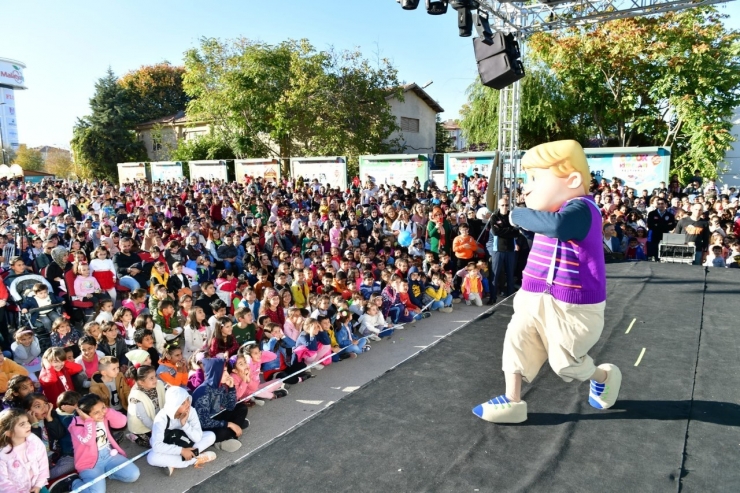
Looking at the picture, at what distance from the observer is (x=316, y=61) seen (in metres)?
20.6

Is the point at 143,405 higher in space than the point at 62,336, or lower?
lower

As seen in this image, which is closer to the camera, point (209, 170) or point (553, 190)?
point (553, 190)

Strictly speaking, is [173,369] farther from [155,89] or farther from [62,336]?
[155,89]

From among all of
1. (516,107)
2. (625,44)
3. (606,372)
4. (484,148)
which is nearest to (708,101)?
(625,44)

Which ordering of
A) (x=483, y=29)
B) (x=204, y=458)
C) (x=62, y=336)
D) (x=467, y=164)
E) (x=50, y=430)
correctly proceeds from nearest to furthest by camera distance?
(x=50, y=430), (x=204, y=458), (x=62, y=336), (x=483, y=29), (x=467, y=164)

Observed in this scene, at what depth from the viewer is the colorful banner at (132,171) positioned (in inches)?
905

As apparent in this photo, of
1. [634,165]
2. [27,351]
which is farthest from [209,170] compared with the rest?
[27,351]

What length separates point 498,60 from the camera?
5945mm

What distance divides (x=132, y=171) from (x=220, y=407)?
22695mm

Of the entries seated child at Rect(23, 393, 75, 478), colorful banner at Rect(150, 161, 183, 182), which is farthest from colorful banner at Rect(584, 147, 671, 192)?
colorful banner at Rect(150, 161, 183, 182)

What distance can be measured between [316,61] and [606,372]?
19.9m

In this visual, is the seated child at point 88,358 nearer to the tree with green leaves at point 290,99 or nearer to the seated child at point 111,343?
the seated child at point 111,343

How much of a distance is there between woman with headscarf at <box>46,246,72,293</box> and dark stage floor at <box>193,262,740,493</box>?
15.0 feet

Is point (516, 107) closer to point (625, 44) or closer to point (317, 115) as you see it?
point (625, 44)
